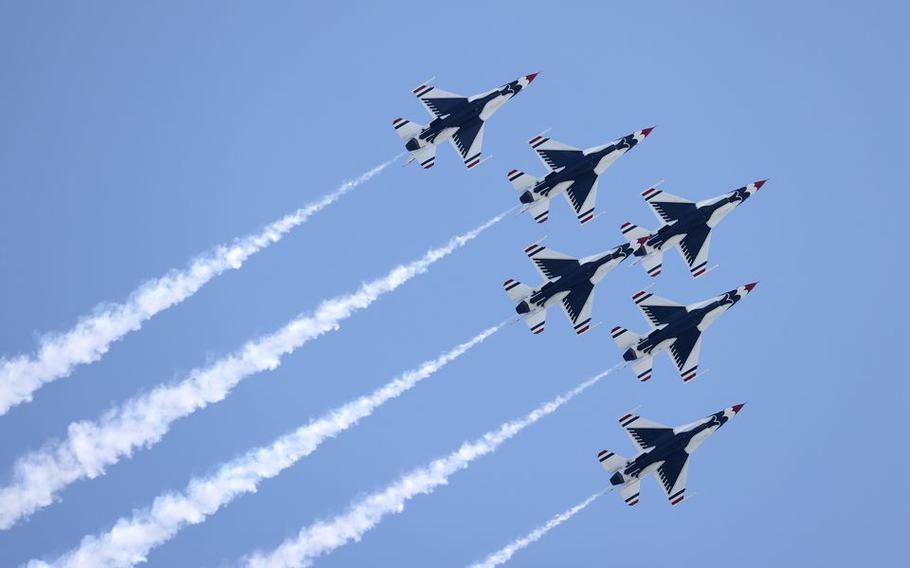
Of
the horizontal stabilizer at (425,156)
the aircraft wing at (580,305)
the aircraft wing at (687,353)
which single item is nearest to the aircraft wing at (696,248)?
the aircraft wing at (687,353)

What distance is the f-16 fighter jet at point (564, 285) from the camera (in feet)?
360

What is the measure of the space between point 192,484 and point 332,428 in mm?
9429

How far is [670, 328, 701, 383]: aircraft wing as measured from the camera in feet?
371

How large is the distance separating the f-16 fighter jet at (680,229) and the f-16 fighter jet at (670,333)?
7.11 ft

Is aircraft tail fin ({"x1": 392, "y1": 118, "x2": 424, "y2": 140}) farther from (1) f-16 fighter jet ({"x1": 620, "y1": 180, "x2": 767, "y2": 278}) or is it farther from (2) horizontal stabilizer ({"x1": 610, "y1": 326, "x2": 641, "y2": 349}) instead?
(2) horizontal stabilizer ({"x1": 610, "y1": 326, "x2": 641, "y2": 349})

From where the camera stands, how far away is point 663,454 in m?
111

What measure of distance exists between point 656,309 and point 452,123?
17.8m

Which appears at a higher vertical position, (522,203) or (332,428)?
(522,203)

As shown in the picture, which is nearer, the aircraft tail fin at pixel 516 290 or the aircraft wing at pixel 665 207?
the aircraft tail fin at pixel 516 290

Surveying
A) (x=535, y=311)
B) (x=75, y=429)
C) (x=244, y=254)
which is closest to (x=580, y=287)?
(x=535, y=311)

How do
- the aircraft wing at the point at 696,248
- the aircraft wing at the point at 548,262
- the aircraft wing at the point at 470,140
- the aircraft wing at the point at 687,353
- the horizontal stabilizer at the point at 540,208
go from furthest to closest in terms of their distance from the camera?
the aircraft wing at the point at 696,248, the aircraft wing at the point at 687,353, the aircraft wing at the point at 470,140, the horizontal stabilizer at the point at 540,208, the aircraft wing at the point at 548,262

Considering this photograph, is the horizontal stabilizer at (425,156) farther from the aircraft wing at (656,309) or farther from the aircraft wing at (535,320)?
the aircraft wing at (656,309)

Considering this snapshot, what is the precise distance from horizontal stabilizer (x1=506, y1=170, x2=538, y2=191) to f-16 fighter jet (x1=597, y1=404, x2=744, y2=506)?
52.3ft

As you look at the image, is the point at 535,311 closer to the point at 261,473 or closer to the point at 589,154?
the point at 589,154
